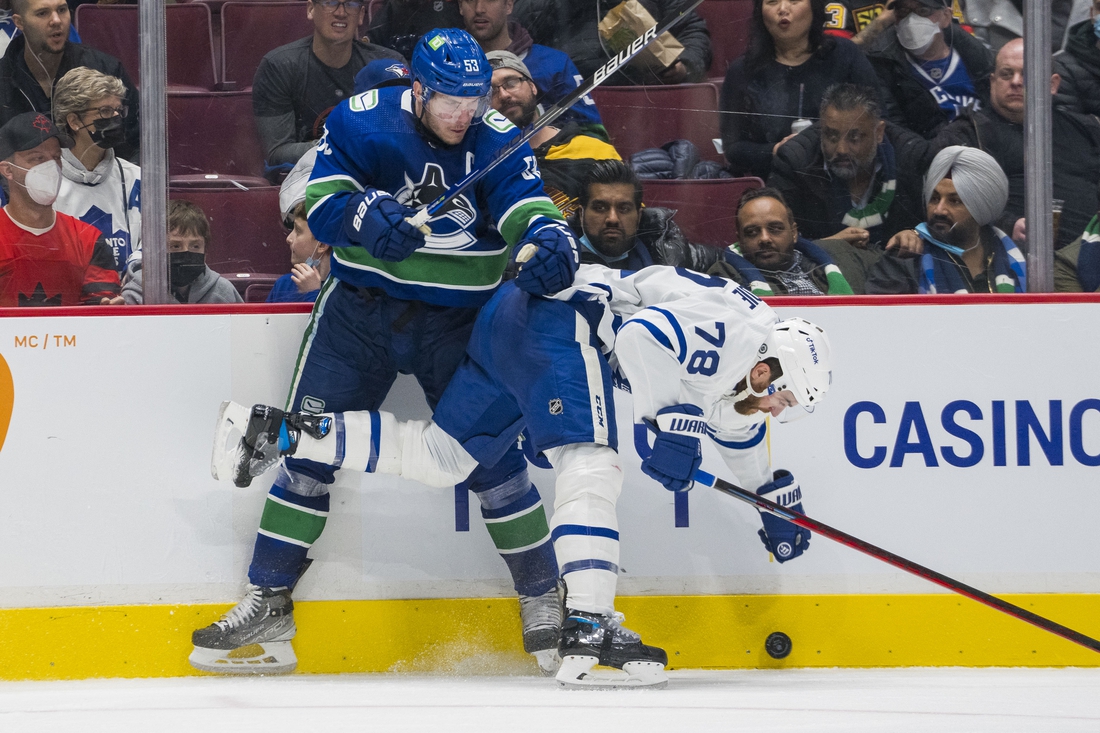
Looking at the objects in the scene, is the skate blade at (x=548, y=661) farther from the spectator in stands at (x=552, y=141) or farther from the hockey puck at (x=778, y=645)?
the spectator in stands at (x=552, y=141)

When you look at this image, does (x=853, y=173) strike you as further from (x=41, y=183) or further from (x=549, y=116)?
(x=41, y=183)

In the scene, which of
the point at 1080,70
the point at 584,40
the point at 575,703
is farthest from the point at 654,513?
the point at 1080,70

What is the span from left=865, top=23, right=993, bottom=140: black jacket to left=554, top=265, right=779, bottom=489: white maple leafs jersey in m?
0.82

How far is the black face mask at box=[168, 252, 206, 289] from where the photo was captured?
2.88m

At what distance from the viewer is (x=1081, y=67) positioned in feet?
9.71

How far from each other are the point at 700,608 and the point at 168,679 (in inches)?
54.5

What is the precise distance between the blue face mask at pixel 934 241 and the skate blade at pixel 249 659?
6.56 ft

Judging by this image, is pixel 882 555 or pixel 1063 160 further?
pixel 1063 160

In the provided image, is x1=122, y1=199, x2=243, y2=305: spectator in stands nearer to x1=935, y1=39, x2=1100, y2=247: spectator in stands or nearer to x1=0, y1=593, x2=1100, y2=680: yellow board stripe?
x1=0, y1=593, x2=1100, y2=680: yellow board stripe

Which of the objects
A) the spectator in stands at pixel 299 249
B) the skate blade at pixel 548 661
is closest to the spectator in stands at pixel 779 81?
the spectator in stands at pixel 299 249

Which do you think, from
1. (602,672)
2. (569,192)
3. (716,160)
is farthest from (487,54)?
(602,672)

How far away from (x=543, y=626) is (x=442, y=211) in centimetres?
107

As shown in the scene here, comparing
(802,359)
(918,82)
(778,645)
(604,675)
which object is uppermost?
(918,82)

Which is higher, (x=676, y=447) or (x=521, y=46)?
(x=521, y=46)
